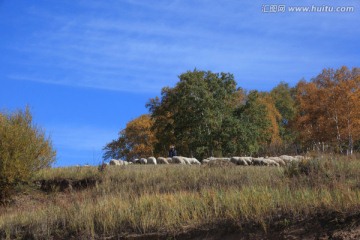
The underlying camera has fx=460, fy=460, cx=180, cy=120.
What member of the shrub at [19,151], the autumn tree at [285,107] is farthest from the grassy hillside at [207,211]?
the autumn tree at [285,107]

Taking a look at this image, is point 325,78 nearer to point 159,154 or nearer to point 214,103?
point 214,103

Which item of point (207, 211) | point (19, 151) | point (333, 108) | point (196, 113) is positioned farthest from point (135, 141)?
point (207, 211)

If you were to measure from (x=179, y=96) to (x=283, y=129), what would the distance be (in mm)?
24299

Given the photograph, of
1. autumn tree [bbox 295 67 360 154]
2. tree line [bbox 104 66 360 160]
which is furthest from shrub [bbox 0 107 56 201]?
autumn tree [bbox 295 67 360 154]

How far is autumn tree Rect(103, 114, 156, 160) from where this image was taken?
2235 inches

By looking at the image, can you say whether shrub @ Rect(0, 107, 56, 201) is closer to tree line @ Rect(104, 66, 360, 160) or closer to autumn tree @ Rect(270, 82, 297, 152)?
tree line @ Rect(104, 66, 360, 160)

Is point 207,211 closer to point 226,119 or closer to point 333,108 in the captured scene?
point 226,119

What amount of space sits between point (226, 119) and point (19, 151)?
1067 inches

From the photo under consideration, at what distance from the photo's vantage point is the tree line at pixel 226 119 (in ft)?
145

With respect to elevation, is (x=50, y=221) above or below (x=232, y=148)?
below

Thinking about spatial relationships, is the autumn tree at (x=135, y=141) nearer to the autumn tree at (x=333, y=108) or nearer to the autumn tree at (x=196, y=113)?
the autumn tree at (x=196, y=113)

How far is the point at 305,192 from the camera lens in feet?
32.7

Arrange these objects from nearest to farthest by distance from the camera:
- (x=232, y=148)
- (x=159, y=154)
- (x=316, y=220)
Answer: (x=316, y=220) → (x=232, y=148) → (x=159, y=154)

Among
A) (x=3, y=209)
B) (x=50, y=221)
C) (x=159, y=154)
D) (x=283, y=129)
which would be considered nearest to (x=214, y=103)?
(x=159, y=154)
